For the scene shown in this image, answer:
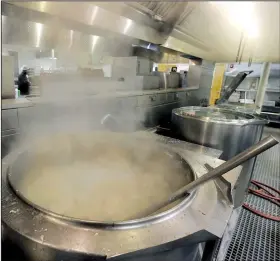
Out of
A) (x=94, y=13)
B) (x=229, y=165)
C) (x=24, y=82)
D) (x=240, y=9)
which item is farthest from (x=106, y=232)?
(x=24, y=82)

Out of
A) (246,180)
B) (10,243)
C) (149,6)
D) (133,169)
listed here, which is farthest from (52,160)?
(246,180)

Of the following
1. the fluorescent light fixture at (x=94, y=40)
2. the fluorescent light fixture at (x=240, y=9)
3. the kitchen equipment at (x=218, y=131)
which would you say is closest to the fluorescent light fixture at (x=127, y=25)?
the fluorescent light fixture at (x=94, y=40)

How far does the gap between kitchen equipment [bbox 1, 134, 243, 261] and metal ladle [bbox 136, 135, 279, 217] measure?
0.07 meters

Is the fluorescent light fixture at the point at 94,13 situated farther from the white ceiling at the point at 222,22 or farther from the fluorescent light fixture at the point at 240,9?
the fluorescent light fixture at the point at 240,9

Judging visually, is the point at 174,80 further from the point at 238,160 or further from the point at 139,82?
the point at 238,160

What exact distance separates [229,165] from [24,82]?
1877mm

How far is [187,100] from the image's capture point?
2.69m

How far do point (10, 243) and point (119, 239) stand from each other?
0.37 metres

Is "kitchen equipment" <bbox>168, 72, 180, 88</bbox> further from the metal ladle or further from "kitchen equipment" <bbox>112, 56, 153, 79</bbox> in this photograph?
the metal ladle

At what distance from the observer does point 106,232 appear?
70 cm

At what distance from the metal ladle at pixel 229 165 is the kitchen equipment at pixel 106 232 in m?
0.07

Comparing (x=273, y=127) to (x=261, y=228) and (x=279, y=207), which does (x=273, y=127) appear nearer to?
(x=279, y=207)

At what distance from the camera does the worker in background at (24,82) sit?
71.5 inches

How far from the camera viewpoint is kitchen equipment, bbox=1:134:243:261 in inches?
25.0
